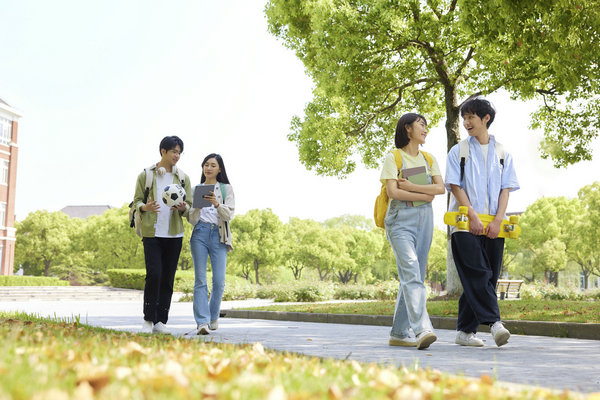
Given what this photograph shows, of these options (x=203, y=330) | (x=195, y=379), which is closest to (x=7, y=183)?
(x=203, y=330)

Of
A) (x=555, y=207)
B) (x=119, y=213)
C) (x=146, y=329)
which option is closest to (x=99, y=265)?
(x=119, y=213)

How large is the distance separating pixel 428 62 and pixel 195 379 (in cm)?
1450

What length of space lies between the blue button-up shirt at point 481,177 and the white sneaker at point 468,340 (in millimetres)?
1273

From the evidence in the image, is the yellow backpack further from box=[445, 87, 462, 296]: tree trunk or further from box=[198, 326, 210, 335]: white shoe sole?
box=[445, 87, 462, 296]: tree trunk

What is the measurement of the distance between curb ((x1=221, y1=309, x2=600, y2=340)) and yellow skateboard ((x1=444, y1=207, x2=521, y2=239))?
8.80 ft

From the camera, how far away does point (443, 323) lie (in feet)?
30.3

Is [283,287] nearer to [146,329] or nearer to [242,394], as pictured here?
[146,329]

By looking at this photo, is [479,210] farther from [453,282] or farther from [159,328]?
[453,282]

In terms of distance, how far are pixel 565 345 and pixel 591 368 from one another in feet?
6.68

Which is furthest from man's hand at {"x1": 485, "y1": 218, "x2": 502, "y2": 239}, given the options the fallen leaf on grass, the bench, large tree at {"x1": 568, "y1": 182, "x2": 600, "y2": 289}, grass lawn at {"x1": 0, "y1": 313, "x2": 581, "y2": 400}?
large tree at {"x1": 568, "y1": 182, "x2": 600, "y2": 289}

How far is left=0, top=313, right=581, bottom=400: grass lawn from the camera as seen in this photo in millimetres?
1915

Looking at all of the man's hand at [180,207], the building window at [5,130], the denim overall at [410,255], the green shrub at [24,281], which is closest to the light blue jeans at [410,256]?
the denim overall at [410,255]

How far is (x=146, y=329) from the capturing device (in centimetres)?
678

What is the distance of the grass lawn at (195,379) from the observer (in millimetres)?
1915
